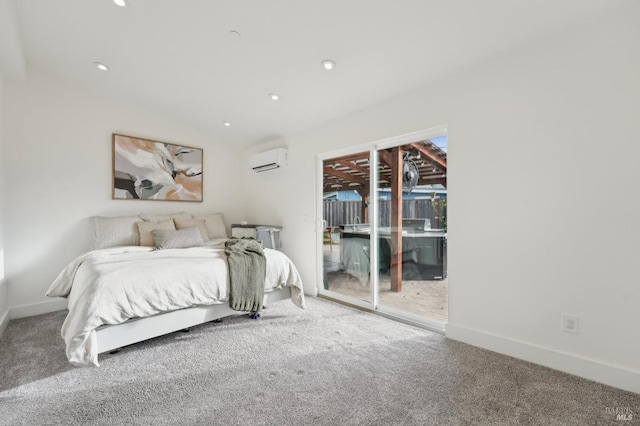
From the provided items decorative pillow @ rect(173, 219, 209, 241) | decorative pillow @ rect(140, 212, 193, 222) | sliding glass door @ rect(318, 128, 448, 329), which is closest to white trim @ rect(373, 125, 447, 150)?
sliding glass door @ rect(318, 128, 448, 329)

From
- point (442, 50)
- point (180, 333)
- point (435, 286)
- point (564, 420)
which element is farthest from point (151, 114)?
point (564, 420)

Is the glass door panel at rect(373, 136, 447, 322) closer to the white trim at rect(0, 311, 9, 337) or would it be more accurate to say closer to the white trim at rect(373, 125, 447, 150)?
the white trim at rect(373, 125, 447, 150)

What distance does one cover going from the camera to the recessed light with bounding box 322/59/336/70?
257 cm

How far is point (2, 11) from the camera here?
6.80 ft

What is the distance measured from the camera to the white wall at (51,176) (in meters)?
3.13

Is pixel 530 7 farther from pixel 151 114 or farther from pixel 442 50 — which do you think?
pixel 151 114

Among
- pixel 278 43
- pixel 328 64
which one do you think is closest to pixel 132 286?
pixel 278 43

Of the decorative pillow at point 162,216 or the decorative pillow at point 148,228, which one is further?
the decorative pillow at point 162,216

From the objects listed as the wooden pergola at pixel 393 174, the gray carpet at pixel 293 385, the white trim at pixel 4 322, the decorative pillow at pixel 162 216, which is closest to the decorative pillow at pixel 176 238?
the decorative pillow at pixel 162 216

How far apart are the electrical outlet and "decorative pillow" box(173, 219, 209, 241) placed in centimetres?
381

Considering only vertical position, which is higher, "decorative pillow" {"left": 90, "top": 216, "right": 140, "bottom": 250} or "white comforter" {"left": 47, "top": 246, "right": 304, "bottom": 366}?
"decorative pillow" {"left": 90, "top": 216, "right": 140, "bottom": 250}

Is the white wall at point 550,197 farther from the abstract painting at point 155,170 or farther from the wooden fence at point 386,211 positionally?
the abstract painting at point 155,170

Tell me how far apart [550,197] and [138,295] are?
3.06 metres

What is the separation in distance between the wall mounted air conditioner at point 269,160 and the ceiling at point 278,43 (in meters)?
0.61
